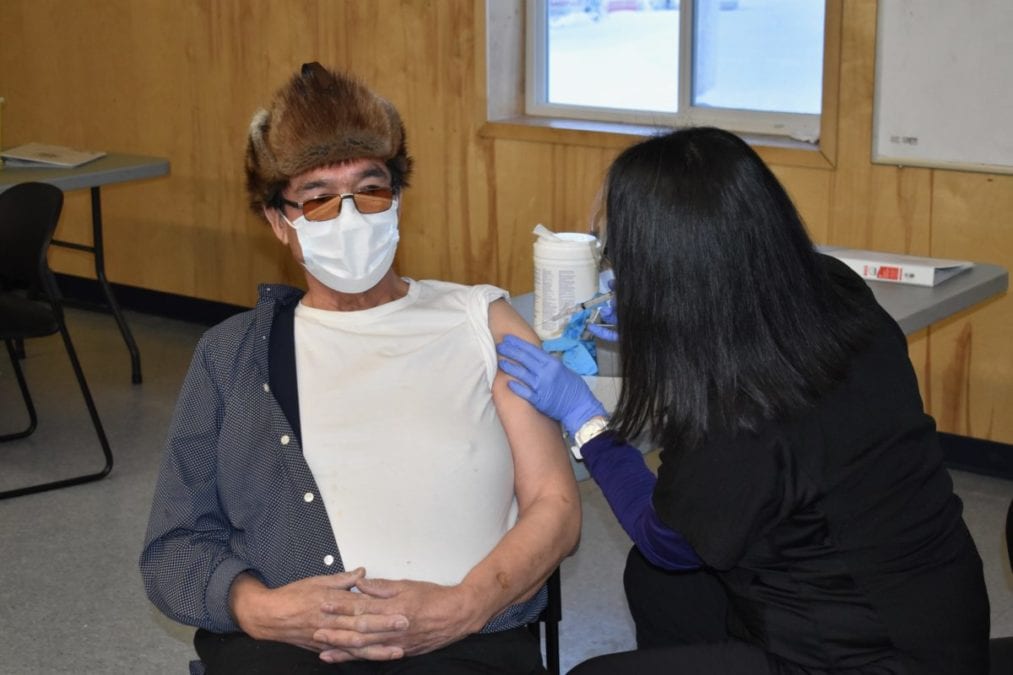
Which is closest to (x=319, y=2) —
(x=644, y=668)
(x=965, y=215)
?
(x=965, y=215)

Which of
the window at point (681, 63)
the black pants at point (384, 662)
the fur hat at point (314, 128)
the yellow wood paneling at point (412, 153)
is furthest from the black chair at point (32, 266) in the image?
the black pants at point (384, 662)

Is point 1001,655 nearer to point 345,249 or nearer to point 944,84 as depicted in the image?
point 345,249

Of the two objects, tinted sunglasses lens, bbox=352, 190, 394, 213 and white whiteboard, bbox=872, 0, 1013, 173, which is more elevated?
white whiteboard, bbox=872, 0, 1013, 173

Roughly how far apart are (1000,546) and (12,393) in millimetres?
2980

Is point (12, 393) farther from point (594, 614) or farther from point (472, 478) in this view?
point (472, 478)

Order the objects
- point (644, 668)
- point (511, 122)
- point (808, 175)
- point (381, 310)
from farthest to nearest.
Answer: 1. point (511, 122)
2. point (808, 175)
3. point (381, 310)
4. point (644, 668)

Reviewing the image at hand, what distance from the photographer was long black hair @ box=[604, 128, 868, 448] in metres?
1.40

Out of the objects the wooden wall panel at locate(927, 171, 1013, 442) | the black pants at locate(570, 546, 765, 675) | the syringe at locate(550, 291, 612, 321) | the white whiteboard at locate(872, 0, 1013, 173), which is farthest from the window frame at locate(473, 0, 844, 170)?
the black pants at locate(570, 546, 765, 675)

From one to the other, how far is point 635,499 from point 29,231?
2217mm

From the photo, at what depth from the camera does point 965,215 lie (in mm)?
3154

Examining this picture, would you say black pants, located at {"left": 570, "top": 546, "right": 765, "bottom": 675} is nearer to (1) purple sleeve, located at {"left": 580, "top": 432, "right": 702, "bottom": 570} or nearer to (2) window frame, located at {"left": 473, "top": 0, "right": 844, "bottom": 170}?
(1) purple sleeve, located at {"left": 580, "top": 432, "right": 702, "bottom": 570}

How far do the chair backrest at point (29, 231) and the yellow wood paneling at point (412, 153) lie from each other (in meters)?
0.82

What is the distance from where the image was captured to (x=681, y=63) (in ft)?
12.2

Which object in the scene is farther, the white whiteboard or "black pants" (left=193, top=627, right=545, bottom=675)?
the white whiteboard
